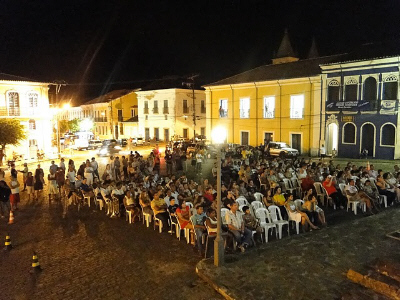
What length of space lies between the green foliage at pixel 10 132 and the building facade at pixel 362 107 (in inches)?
1012

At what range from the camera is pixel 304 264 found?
7.97 m

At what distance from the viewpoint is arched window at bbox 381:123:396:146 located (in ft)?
82.5

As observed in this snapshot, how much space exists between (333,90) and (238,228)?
75.4ft

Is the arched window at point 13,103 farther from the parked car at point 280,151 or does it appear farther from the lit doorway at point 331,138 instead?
the lit doorway at point 331,138

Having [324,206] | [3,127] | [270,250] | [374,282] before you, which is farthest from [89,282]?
[3,127]

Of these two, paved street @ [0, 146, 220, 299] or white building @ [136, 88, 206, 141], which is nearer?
paved street @ [0, 146, 220, 299]

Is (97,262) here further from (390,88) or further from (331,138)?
(331,138)

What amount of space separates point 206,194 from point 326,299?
5675mm

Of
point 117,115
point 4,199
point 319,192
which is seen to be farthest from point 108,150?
point 319,192

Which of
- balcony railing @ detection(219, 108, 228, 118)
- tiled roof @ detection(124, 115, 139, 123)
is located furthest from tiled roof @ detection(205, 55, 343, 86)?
tiled roof @ detection(124, 115, 139, 123)

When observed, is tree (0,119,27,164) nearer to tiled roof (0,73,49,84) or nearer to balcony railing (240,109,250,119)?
tiled roof (0,73,49,84)

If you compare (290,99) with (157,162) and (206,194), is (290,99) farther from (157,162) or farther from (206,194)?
(206,194)

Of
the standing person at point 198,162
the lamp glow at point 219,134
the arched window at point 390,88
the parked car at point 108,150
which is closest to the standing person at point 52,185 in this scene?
the standing person at point 198,162

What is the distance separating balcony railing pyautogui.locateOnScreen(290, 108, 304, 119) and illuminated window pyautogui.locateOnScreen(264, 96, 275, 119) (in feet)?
7.25
